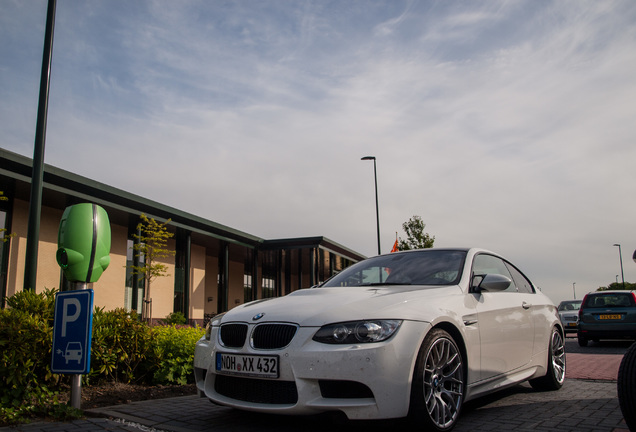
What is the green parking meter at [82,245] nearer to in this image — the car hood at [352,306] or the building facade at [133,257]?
the car hood at [352,306]

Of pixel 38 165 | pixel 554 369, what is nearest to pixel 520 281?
pixel 554 369

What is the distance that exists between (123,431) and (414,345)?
2.34 meters

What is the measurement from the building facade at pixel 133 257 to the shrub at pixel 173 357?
9.49m

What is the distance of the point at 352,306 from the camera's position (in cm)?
387

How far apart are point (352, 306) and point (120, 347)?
364 centimetres

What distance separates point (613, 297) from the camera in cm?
1497

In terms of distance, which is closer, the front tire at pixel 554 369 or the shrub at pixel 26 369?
the shrub at pixel 26 369

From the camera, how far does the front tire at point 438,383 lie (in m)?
3.62

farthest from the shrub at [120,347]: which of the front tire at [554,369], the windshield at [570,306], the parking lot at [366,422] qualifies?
the windshield at [570,306]

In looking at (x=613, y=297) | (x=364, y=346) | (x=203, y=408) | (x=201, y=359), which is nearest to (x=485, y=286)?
(x=364, y=346)

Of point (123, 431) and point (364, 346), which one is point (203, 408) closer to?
point (123, 431)

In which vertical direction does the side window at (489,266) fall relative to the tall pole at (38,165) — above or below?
below

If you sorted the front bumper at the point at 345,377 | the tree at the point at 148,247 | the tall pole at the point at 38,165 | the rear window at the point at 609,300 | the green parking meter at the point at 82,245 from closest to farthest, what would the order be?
the front bumper at the point at 345,377 → the green parking meter at the point at 82,245 → the tall pole at the point at 38,165 → the rear window at the point at 609,300 → the tree at the point at 148,247

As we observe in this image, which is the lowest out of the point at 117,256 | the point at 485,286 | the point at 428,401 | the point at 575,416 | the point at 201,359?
the point at 575,416
